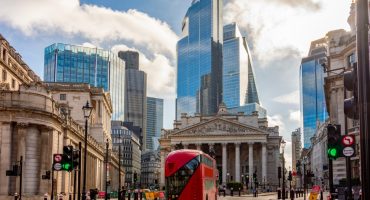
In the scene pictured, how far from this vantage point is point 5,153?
51.4 metres

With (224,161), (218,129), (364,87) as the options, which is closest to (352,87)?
(364,87)

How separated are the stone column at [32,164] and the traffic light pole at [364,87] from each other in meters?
48.7

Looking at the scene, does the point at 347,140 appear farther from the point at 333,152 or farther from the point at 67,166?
the point at 67,166

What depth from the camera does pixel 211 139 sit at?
151125mm

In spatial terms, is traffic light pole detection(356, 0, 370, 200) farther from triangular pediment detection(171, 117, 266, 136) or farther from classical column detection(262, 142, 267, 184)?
classical column detection(262, 142, 267, 184)

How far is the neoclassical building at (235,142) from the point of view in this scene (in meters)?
150

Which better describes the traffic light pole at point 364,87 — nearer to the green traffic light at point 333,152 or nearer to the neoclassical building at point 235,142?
the green traffic light at point 333,152

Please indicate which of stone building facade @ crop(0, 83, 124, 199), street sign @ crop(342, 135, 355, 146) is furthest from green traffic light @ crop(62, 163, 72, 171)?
stone building facade @ crop(0, 83, 124, 199)

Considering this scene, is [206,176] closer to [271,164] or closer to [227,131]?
[227,131]

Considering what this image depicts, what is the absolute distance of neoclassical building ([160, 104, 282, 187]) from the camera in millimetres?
149875

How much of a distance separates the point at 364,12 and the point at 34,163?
49493mm

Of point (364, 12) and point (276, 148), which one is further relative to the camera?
point (276, 148)

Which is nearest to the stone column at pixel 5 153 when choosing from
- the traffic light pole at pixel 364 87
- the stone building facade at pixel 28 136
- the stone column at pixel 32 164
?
the stone building facade at pixel 28 136

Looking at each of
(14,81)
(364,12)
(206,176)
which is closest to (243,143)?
(14,81)
